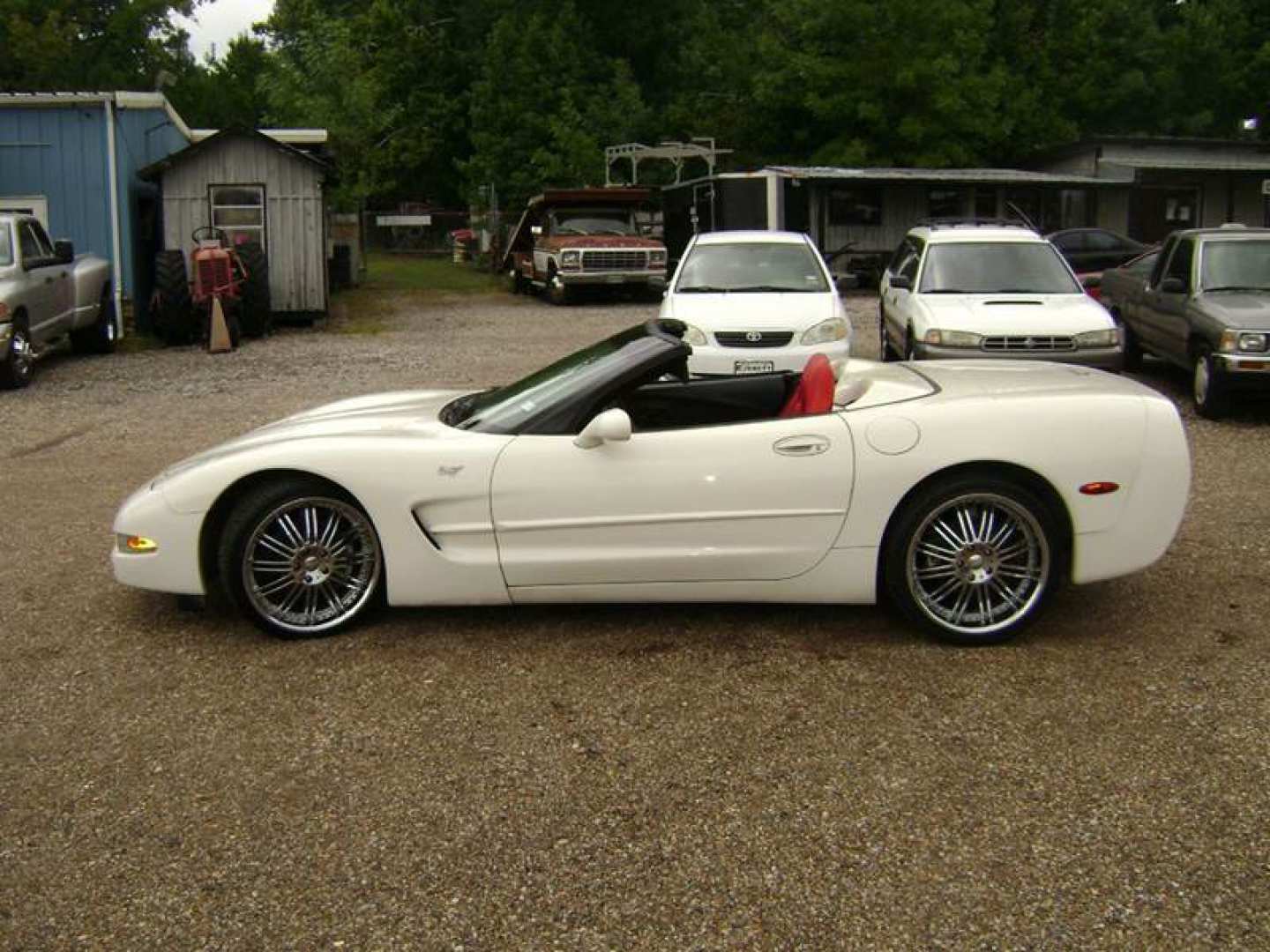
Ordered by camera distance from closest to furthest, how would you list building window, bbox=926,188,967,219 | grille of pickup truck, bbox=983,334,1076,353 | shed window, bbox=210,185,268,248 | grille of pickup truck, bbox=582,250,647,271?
grille of pickup truck, bbox=983,334,1076,353, shed window, bbox=210,185,268,248, grille of pickup truck, bbox=582,250,647,271, building window, bbox=926,188,967,219

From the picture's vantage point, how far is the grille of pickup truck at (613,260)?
2584 centimetres

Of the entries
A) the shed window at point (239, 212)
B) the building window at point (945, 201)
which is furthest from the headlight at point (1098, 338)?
the building window at point (945, 201)

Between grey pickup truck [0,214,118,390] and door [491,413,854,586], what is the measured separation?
10.7 meters

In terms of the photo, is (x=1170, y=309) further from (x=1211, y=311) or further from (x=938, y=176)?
(x=938, y=176)

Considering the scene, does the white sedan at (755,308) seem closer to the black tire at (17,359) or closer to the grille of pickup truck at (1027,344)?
the grille of pickup truck at (1027,344)

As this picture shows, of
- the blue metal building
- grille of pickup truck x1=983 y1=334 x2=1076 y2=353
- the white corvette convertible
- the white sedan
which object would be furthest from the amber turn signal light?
the blue metal building

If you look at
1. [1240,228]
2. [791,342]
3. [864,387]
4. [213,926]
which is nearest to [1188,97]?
[1240,228]

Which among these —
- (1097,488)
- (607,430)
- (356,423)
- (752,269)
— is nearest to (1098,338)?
(752,269)

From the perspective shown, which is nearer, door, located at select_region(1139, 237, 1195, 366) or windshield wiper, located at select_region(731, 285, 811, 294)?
door, located at select_region(1139, 237, 1195, 366)

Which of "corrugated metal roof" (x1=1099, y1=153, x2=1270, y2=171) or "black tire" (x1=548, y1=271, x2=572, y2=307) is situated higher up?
"corrugated metal roof" (x1=1099, y1=153, x2=1270, y2=171)

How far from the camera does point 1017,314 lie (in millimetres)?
11359

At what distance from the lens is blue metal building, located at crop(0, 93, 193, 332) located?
63.8ft

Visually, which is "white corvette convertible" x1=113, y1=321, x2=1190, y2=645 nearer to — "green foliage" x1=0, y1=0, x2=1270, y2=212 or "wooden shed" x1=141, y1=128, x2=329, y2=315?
"wooden shed" x1=141, y1=128, x2=329, y2=315

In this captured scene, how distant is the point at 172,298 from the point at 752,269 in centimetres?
913
